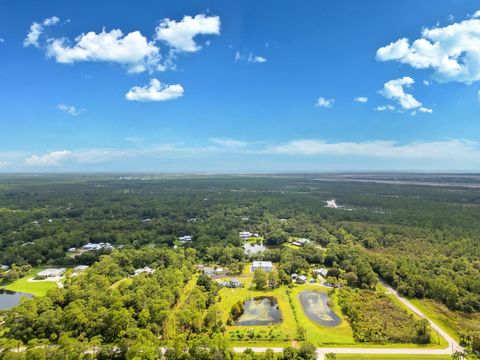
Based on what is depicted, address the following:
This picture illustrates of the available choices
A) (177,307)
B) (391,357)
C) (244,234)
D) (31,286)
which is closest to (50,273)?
(31,286)

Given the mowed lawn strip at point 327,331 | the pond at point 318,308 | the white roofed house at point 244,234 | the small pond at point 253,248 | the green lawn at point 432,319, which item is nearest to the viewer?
A: the green lawn at point 432,319

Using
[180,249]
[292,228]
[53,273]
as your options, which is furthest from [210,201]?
[53,273]

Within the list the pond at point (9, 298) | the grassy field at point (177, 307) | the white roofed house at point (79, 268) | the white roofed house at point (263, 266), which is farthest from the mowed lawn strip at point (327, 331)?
the pond at point (9, 298)

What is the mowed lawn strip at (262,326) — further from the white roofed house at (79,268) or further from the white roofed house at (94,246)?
the white roofed house at (94,246)

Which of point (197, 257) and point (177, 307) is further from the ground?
point (197, 257)

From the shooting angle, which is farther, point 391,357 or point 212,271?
point 212,271

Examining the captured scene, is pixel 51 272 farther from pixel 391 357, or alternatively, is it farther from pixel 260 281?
pixel 391 357
